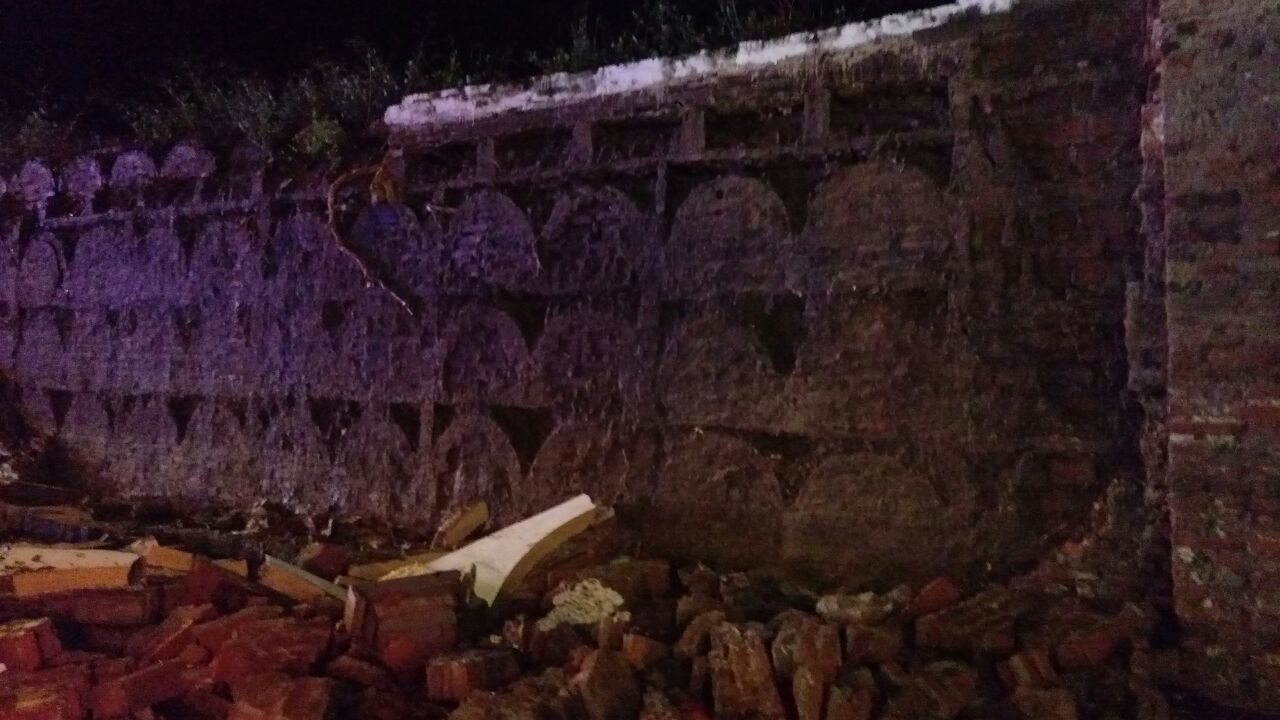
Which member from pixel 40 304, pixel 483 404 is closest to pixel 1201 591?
pixel 483 404

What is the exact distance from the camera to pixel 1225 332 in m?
2.93

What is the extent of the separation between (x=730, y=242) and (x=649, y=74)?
0.88m

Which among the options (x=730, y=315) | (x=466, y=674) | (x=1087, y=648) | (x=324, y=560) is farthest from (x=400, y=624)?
(x=1087, y=648)

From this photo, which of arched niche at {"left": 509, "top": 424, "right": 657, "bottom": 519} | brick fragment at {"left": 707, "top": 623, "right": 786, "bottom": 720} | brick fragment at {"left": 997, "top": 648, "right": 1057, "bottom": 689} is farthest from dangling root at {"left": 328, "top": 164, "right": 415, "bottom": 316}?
brick fragment at {"left": 997, "top": 648, "right": 1057, "bottom": 689}

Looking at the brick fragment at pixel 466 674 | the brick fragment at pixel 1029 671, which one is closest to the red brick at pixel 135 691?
the brick fragment at pixel 466 674

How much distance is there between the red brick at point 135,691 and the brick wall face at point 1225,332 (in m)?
3.43

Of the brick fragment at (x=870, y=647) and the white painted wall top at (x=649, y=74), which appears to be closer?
the brick fragment at (x=870, y=647)

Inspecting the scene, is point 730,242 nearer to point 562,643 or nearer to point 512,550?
point 512,550

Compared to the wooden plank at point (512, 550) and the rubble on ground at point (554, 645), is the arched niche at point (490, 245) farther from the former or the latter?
the rubble on ground at point (554, 645)

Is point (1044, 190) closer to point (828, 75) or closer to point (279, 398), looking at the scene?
point (828, 75)

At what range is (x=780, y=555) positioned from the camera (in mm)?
3811

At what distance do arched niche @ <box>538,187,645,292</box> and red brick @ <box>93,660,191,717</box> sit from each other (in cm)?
220

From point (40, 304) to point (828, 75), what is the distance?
535 cm

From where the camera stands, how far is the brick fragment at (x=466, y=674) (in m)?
3.11
